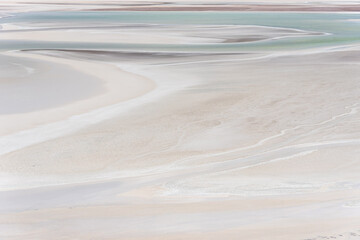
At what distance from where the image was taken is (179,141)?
2668mm

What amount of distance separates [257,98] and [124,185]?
4.87 ft

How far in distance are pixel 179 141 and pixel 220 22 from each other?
5856mm

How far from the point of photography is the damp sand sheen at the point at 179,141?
1.83m

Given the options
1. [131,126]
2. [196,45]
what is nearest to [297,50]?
[196,45]

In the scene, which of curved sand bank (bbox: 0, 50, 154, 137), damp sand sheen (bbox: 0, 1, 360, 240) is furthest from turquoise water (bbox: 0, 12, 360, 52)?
curved sand bank (bbox: 0, 50, 154, 137)

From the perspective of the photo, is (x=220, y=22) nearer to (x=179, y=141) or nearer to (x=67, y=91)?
(x=67, y=91)

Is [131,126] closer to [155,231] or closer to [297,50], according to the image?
[155,231]

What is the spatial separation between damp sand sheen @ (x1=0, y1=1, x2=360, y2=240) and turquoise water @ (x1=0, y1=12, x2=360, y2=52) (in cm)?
8

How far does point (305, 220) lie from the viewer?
1.80 metres

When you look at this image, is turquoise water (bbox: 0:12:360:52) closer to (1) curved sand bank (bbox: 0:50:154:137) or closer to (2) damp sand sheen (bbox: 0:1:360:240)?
(2) damp sand sheen (bbox: 0:1:360:240)

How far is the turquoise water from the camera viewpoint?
5688mm

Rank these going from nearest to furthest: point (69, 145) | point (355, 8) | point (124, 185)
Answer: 1. point (124, 185)
2. point (69, 145)
3. point (355, 8)

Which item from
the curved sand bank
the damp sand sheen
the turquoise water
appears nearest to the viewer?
the damp sand sheen

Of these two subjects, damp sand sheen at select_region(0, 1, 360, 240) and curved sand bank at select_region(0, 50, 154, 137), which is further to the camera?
curved sand bank at select_region(0, 50, 154, 137)
